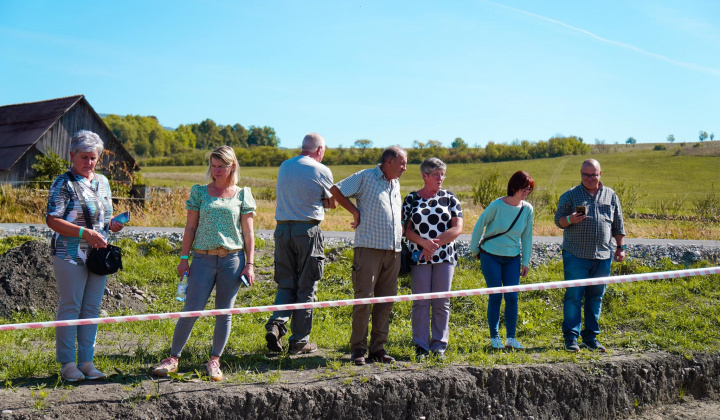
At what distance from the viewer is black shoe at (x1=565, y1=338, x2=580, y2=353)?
676 cm

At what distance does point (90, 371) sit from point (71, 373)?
0.49 feet

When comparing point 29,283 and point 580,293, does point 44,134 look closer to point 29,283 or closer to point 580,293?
point 29,283

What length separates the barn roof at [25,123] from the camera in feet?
96.6

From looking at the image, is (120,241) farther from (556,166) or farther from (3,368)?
(556,166)

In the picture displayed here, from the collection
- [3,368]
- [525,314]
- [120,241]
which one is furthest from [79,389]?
[120,241]

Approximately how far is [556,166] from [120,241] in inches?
2393

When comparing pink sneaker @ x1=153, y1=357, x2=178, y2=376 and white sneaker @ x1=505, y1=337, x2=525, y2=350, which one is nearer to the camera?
pink sneaker @ x1=153, y1=357, x2=178, y2=376

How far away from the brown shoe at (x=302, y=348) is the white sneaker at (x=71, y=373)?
6.39 ft

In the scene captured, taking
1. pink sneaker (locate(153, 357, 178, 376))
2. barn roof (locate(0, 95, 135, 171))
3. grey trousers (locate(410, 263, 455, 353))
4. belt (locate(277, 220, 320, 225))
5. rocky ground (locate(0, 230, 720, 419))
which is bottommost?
rocky ground (locate(0, 230, 720, 419))

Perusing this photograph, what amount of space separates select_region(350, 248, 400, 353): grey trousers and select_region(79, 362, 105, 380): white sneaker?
7.25 feet

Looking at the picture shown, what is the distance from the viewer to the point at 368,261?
230 inches

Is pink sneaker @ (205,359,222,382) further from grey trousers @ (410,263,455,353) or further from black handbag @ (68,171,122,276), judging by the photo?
grey trousers @ (410,263,455,353)

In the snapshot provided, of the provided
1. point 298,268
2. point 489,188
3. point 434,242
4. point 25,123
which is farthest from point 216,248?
point 25,123

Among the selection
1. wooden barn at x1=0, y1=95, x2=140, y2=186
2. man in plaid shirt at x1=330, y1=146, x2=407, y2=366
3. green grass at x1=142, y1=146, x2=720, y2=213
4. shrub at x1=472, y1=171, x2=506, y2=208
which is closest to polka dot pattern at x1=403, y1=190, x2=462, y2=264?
man in plaid shirt at x1=330, y1=146, x2=407, y2=366
